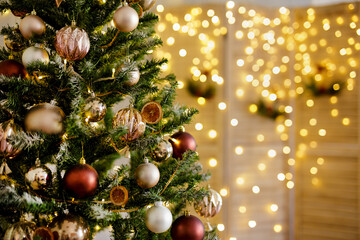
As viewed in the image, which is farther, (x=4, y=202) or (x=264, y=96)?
(x=264, y=96)

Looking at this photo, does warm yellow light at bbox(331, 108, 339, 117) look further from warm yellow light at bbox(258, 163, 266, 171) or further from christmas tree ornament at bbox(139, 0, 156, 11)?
christmas tree ornament at bbox(139, 0, 156, 11)

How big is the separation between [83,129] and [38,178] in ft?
0.52

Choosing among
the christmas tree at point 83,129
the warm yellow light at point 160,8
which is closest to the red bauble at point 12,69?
the christmas tree at point 83,129

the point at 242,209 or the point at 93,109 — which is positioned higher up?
the point at 93,109


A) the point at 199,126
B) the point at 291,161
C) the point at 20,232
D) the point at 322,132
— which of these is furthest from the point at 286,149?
the point at 20,232

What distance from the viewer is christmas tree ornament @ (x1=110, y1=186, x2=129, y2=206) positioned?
3.01 ft

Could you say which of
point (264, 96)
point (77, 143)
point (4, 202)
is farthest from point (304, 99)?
point (4, 202)

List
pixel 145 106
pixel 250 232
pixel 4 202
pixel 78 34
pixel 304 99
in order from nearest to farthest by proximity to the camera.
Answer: pixel 4 202
pixel 78 34
pixel 145 106
pixel 250 232
pixel 304 99

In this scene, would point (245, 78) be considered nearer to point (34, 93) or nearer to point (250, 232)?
point (250, 232)

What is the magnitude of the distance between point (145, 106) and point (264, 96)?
5.89 feet

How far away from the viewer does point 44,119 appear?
34.2 inches

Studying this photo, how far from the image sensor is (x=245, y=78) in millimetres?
2613

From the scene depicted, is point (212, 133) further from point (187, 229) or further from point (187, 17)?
point (187, 229)

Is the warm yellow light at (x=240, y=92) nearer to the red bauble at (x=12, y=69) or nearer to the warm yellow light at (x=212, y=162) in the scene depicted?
the warm yellow light at (x=212, y=162)
